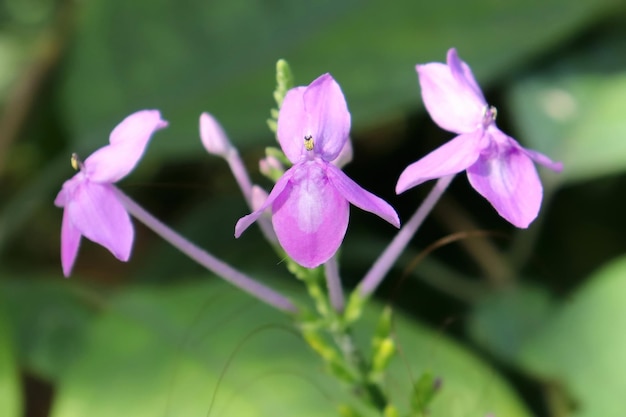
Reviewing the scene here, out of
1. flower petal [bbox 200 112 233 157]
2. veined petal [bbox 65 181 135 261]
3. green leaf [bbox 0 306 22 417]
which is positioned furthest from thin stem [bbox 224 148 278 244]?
green leaf [bbox 0 306 22 417]

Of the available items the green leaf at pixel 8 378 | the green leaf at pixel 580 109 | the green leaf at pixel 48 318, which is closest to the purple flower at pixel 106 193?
the green leaf at pixel 8 378

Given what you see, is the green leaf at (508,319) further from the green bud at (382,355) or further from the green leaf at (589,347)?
the green bud at (382,355)

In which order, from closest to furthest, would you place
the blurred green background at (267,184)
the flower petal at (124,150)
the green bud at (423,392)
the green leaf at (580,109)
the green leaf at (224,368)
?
the flower petal at (124,150) → the green bud at (423,392) → the green leaf at (224,368) → the blurred green background at (267,184) → the green leaf at (580,109)

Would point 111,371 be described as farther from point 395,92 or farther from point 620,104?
point 620,104

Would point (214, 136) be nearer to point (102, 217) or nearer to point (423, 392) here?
point (102, 217)

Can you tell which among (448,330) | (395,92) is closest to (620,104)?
(395,92)

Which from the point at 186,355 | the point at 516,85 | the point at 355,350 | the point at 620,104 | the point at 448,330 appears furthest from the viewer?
the point at 516,85

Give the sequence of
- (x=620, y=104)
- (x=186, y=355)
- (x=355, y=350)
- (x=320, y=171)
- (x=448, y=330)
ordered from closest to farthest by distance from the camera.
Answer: (x=320, y=171), (x=355, y=350), (x=186, y=355), (x=448, y=330), (x=620, y=104)
